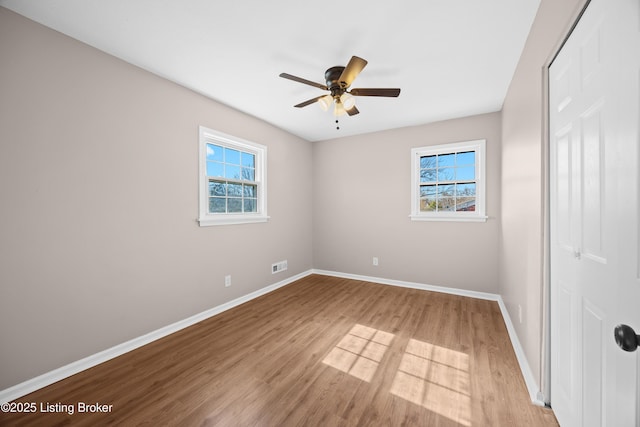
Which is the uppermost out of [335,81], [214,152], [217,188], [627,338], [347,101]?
[335,81]

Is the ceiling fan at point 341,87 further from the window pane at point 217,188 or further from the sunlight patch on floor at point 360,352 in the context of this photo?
the sunlight patch on floor at point 360,352

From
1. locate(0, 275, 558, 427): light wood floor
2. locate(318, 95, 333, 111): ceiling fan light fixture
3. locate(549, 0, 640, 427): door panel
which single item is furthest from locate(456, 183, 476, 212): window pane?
locate(318, 95, 333, 111): ceiling fan light fixture

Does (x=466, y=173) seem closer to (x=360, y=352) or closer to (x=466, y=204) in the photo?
(x=466, y=204)

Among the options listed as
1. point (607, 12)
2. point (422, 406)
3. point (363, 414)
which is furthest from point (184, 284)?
point (607, 12)

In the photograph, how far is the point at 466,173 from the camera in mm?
3674

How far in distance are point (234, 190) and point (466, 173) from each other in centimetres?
346

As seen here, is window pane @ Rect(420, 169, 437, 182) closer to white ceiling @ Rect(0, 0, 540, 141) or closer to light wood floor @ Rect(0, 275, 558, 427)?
white ceiling @ Rect(0, 0, 540, 141)

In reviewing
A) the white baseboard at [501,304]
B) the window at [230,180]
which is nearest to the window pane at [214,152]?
the window at [230,180]

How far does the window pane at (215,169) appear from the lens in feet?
10.1

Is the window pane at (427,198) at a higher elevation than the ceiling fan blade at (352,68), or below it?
below

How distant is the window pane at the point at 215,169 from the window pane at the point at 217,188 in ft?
0.38

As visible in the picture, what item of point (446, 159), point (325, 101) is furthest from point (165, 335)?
point (446, 159)

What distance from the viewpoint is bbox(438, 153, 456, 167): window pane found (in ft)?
12.3

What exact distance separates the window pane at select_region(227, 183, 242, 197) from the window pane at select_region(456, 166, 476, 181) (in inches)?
130
